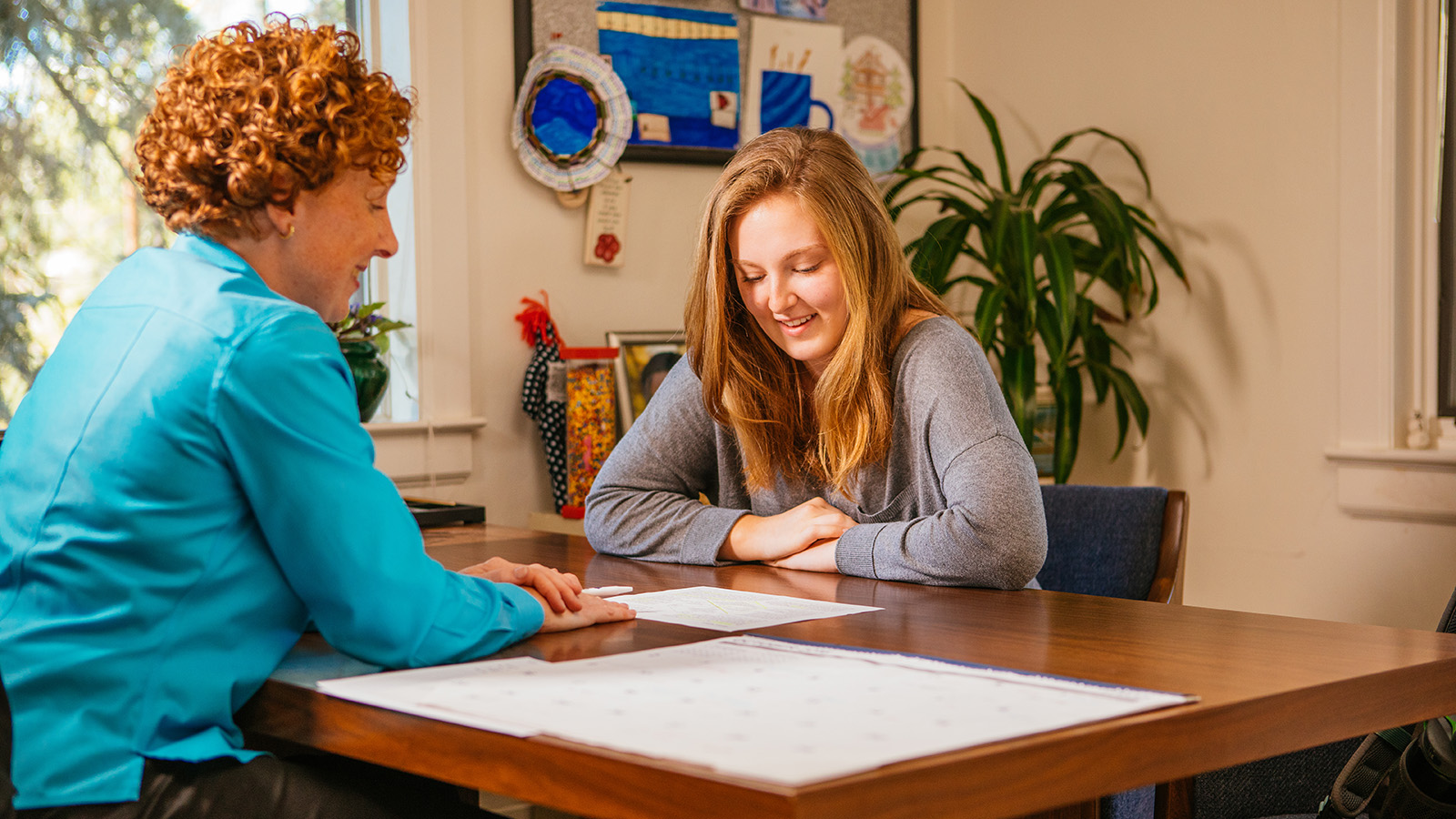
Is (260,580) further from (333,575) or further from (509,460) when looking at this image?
(509,460)

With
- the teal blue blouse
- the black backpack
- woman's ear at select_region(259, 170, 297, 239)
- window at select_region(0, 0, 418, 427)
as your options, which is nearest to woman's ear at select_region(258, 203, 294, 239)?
woman's ear at select_region(259, 170, 297, 239)

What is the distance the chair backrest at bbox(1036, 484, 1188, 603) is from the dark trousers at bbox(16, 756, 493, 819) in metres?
1.20

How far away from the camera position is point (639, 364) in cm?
310

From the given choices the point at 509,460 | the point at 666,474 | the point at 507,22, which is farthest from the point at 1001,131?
the point at 666,474

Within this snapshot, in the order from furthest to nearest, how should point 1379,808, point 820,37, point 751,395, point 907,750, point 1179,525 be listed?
point 820,37, point 1179,525, point 751,395, point 1379,808, point 907,750

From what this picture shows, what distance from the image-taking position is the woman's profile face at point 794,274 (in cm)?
174

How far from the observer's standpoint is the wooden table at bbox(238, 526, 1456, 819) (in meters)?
0.71

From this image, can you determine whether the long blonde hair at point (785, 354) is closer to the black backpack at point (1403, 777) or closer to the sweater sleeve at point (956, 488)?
the sweater sleeve at point (956, 488)

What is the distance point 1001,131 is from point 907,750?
125 inches

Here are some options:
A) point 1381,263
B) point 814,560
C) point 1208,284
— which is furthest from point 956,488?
point 1208,284

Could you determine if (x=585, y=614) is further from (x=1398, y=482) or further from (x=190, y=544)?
(x=1398, y=482)

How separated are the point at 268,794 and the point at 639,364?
215cm

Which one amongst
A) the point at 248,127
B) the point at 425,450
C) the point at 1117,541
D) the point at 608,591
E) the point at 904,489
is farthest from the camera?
the point at 425,450

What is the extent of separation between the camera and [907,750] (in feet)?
2.37
